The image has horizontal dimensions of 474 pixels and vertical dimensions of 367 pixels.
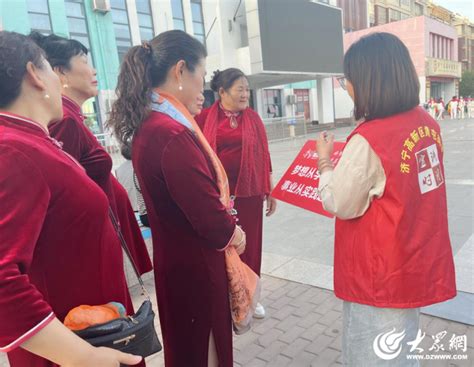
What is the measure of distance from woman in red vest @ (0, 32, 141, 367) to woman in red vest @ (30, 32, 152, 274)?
0.58 m

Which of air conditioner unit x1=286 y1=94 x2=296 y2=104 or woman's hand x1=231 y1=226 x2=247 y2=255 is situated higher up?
air conditioner unit x1=286 y1=94 x2=296 y2=104

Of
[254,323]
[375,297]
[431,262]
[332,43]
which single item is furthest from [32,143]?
[332,43]

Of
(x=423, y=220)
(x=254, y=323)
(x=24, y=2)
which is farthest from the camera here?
(x=24, y=2)

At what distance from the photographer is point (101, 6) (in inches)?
588

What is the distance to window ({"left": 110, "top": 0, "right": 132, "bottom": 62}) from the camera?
16172 millimetres

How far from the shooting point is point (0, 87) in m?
0.94

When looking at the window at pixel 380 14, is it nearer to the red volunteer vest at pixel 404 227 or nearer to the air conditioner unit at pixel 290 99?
the air conditioner unit at pixel 290 99

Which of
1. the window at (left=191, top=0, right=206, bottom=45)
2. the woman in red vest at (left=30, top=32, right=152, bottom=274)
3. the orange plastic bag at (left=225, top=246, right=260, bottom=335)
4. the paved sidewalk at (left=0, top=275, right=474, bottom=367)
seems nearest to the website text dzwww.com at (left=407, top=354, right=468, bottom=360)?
the paved sidewalk at (left=0, top=275, right=474, bottom=367)

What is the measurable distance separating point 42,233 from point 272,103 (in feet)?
80.6

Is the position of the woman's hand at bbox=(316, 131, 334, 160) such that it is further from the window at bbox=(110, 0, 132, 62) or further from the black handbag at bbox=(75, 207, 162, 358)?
the window at bbox=(110, 0, 132, 62)

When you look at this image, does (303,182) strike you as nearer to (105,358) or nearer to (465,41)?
(105,358)

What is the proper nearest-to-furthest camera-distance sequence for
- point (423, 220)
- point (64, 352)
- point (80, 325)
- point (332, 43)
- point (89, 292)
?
point (64, 352) → point (80, 325) → point (89, 292) → point (423, 220) → point (332, 43)

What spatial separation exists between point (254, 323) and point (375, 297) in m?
1.42

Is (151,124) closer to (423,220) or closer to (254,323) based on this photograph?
(423,220)
